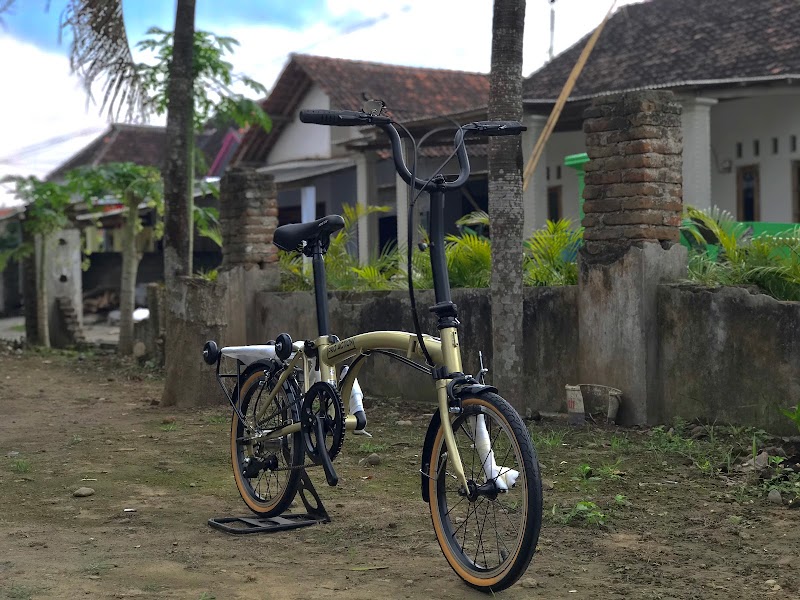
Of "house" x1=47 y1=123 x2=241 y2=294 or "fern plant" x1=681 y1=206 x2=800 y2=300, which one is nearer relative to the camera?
"fern plant" x1=681 y1=206 x2=800 y2=300

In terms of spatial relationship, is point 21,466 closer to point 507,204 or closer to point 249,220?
point 507,204

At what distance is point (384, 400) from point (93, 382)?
411 centimetres

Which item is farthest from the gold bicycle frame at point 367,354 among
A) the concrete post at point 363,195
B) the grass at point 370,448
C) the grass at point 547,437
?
the concrete post at point 363,195

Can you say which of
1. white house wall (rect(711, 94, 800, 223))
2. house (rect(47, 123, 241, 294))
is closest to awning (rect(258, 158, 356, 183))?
house (rect(47, 123, 241, 294))

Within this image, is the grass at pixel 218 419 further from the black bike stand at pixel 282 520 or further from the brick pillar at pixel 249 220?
the black bike stand at pixel 282 520

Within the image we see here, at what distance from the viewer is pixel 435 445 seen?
162 inches

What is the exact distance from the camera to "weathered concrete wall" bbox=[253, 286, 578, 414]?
7.92 metres

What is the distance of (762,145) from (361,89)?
10.0m

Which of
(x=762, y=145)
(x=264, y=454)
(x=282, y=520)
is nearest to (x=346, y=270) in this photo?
(x=264, y=454)

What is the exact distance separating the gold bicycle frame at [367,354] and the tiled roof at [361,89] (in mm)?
17092

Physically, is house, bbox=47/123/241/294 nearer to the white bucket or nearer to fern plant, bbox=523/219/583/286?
fern plant, bbox=523/219/583/286

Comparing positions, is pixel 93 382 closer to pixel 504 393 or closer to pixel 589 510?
pixel 504 393

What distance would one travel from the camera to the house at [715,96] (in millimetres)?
13484

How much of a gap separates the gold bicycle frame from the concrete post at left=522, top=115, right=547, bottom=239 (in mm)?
9691
